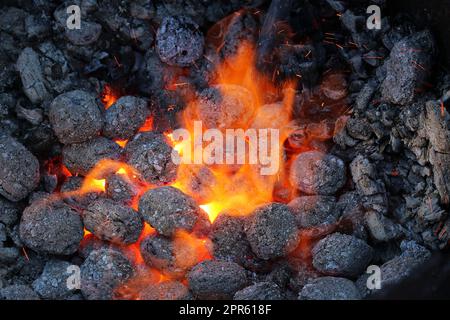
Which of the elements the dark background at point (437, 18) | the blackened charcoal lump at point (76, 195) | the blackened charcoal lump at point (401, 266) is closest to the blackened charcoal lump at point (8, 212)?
the blackened charcoal lump at point (76, 195)

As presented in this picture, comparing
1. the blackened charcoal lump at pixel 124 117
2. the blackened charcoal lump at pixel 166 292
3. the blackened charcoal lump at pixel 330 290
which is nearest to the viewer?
the blackened charcoal lump at pixel 330 290

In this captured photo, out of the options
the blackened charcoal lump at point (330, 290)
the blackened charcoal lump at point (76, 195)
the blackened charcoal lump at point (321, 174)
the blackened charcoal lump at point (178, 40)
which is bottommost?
the blackened charcoal lump at point (330, 290)

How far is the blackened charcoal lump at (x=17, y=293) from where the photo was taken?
246cm

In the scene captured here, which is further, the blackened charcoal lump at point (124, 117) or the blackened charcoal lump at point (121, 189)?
the blackened charcoal lump at point (124, 117)

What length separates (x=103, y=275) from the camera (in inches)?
99.9

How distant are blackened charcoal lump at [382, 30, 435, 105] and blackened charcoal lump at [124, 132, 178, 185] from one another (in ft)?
3.03

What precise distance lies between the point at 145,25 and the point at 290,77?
0.69m

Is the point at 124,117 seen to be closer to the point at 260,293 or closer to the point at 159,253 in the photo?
the point at 159,253

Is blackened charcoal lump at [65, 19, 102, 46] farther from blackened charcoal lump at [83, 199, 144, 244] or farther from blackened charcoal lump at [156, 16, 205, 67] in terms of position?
blackened charcoal lump at [83, 199, 144, 244]

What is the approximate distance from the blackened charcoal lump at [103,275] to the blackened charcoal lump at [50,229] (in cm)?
14

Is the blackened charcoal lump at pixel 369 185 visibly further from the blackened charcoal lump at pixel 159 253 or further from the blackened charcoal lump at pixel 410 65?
the blackened charcoal lump at pixel 159 253

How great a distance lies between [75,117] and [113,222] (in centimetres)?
46
